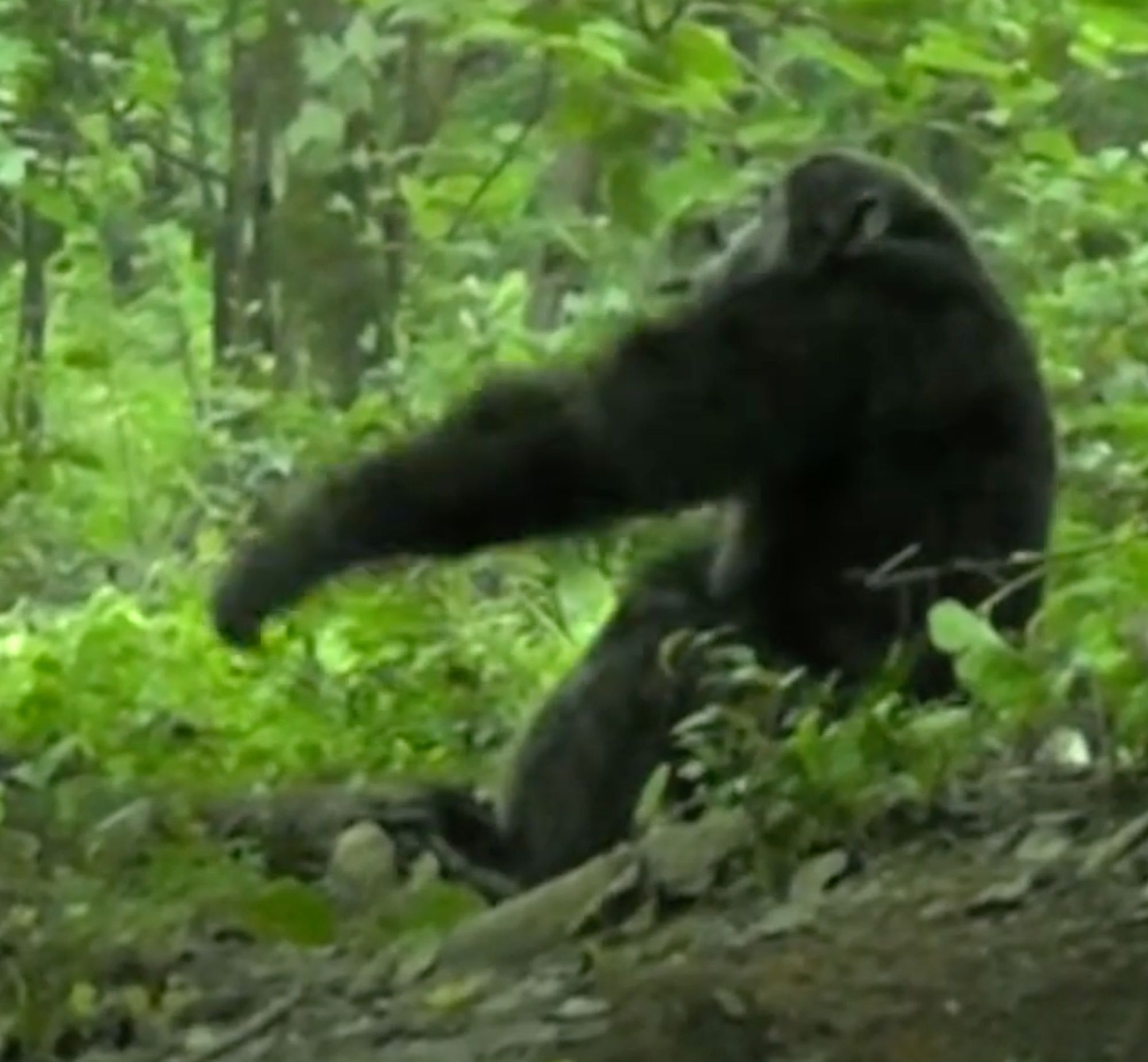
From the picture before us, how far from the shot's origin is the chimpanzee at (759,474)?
4262mm

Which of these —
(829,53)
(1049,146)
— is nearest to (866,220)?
(1049,146)

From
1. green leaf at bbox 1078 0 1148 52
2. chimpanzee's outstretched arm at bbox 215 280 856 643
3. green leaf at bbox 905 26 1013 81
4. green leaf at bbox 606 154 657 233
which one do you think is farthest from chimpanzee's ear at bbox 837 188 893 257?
green leaf at bbox 1078 0 1148 52

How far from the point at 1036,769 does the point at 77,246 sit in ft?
16.5

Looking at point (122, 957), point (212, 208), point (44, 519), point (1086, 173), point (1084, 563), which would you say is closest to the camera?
point (122, 957)

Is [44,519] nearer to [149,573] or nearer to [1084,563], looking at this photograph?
[149,573]

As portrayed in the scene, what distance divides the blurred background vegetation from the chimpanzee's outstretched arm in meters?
0.23

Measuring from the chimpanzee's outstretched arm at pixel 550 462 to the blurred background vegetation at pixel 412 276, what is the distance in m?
0.23

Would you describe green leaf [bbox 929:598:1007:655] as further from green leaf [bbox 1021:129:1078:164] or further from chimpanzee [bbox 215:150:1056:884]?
green leaf [bbox 1021:129:1078:164]

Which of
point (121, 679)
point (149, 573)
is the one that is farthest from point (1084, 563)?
point (149, 573)

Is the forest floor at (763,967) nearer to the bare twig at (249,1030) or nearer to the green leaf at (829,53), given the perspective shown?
the bare twig at (249,1030)

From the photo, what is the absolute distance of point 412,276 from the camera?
752 cm

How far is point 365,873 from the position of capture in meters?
3.88

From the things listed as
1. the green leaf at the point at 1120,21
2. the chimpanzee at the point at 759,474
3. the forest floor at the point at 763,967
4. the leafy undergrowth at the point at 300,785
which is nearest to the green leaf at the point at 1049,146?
the chimpanzee at the point at 759,474

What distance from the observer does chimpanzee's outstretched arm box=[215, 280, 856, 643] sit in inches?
167
